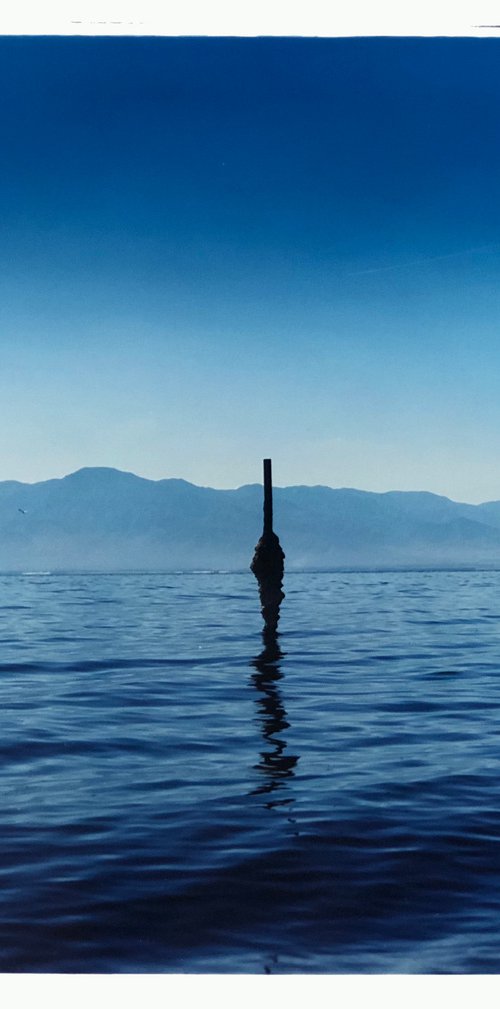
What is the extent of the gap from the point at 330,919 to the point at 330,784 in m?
3.05

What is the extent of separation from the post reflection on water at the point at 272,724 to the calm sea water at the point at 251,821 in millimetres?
41

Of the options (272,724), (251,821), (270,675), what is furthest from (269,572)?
(251,821)

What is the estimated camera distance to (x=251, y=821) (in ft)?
26.3

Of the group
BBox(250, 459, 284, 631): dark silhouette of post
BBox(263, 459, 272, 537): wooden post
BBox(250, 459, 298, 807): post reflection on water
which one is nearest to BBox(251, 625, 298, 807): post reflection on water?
BBox(250, 459, 298, 807): post reflection on water

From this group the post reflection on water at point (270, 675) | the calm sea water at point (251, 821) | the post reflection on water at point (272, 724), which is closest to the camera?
the calm sea water at point (251, 821)

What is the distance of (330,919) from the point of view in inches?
240

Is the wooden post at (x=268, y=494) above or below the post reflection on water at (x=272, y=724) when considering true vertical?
above

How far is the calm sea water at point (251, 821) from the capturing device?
577cm

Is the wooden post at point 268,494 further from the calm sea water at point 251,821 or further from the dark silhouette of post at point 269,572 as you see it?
the calm sea water at point 251,821

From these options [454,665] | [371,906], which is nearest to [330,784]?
[371,906]

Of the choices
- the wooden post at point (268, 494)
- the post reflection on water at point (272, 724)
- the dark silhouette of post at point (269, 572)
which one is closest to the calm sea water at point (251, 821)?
the post reflection on water at point (272, 724)

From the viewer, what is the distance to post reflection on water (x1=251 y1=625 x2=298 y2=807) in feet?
30.6

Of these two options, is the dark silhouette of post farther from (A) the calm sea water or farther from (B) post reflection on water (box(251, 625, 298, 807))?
(A) the calm sea water

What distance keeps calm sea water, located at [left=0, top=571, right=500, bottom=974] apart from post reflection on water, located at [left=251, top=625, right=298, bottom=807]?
0.13ft
